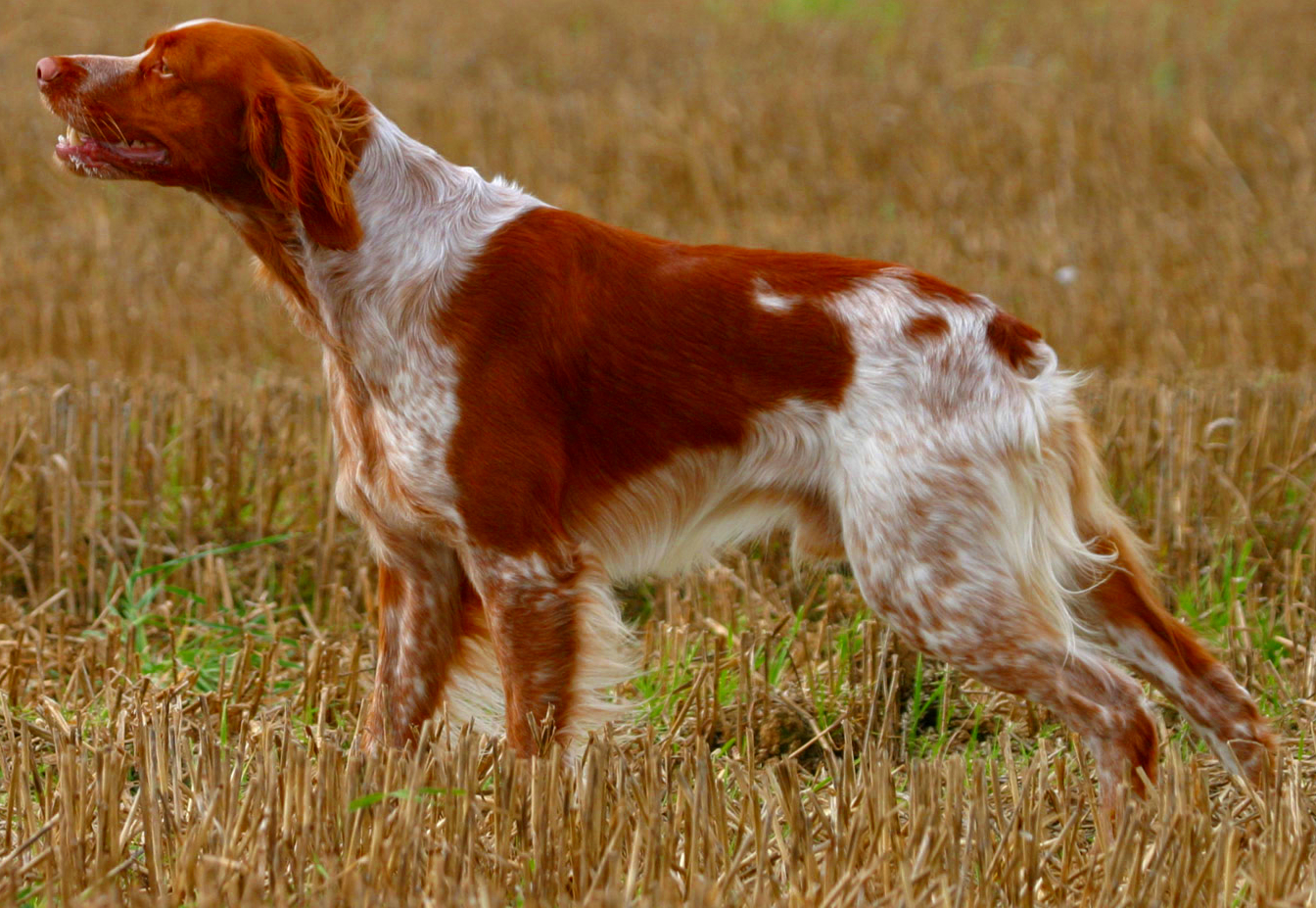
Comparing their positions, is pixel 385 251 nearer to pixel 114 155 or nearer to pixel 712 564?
pixel 114 155

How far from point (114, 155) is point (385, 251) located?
0.50 metres

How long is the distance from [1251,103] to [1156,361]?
147 inches

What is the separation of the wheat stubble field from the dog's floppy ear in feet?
1.31

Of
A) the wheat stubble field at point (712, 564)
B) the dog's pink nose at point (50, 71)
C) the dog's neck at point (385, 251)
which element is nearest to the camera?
the wheat stubble field at point (712, 564)

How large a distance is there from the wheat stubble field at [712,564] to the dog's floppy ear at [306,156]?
0.40 m

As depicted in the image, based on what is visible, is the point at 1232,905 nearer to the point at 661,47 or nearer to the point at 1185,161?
the point at 1185,161

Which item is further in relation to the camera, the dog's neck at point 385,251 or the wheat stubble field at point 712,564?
the dog's neck at point 385,251

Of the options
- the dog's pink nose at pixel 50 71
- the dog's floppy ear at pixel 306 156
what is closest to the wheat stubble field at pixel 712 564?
the dog's floppy ear at pixel 306 156

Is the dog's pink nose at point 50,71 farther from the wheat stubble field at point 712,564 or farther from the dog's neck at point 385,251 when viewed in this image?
the wheat stubble field at point 712,564

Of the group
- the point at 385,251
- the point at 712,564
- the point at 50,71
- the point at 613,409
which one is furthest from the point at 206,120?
the point at 712,564

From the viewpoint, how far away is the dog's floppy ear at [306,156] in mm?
2809

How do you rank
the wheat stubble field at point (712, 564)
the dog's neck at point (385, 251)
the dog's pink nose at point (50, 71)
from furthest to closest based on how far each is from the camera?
the dog's neck at point (385, 251)
the dog's pink nose at point (50, 71)
the wheat stubble field at point (712, 564)

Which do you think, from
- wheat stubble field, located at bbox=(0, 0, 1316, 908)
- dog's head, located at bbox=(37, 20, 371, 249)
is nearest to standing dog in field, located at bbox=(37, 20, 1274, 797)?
dog's head, located at bbox=(37, 20, 371, 249)

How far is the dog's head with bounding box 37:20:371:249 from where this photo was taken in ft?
9.19
